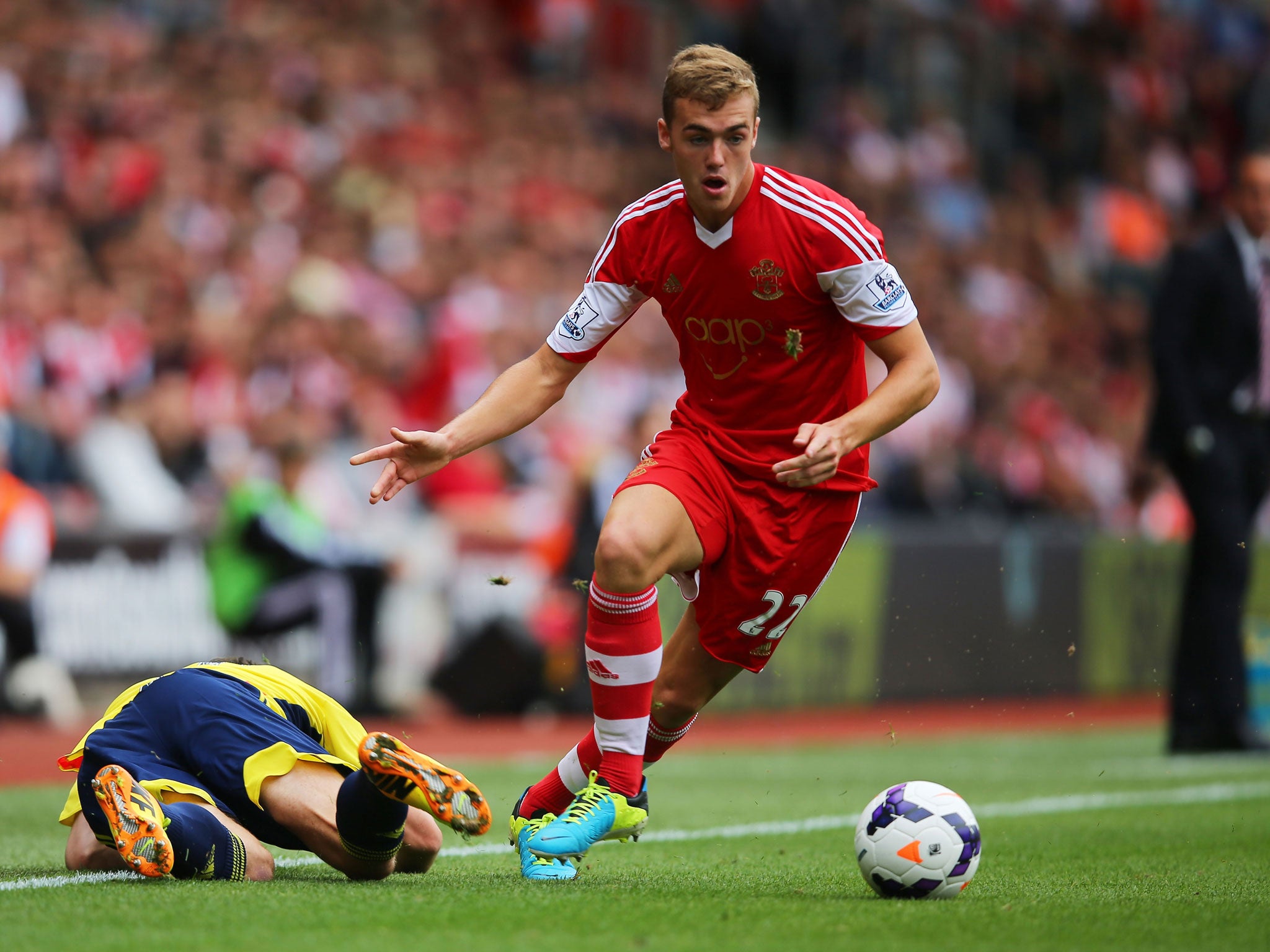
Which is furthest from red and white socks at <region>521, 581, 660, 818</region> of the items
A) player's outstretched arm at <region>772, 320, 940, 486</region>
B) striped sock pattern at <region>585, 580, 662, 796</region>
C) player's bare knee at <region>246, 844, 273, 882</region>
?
player's bare knee at <region>246, 844, 273, 882</region>

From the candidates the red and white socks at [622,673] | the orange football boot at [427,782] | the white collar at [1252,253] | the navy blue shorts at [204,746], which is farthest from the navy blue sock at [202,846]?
the white collar at [1252,253]

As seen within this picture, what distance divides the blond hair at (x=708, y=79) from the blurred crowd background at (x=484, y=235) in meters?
6.02

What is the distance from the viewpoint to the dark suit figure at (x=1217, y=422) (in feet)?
30.7

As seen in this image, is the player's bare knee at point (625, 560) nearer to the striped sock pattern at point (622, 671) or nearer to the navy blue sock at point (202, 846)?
the striped sock pattern at point (622, 671)

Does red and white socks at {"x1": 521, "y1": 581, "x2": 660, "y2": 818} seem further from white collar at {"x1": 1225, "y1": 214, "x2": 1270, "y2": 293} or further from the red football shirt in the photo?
white collar at {"x1": 1225, "y1": 214, "x2": 1270, "y2": 293}

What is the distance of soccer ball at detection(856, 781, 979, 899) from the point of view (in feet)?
15.6

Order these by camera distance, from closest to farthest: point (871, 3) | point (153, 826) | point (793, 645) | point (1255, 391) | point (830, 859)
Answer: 1. point (153, 826)
2. point (830, 859)
3. point (1255, 391)
4. point (793, 645)
5. point (871, 3)

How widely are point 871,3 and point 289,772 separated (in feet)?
61.2

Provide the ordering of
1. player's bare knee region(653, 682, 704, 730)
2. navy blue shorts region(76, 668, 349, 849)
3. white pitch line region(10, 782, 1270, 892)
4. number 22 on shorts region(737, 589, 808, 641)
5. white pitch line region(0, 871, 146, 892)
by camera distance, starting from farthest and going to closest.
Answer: white pitch line region(10, 782, 1270, 892) → player's bare knee region(653, 682, 704, 730) → number 22 on shorts region(737, 589, 808, 641) → navy blue shorts region(76, 668, 349, 849) → white pitch line region(0, 871, 146, 892)

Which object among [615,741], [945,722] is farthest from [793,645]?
[615,741]

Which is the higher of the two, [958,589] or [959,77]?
[959,77]

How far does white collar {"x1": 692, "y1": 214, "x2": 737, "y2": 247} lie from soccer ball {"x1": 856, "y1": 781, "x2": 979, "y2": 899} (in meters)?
1.77

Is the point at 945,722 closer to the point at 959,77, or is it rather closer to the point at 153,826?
the point at 153,826

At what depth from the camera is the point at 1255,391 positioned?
31.1ft
